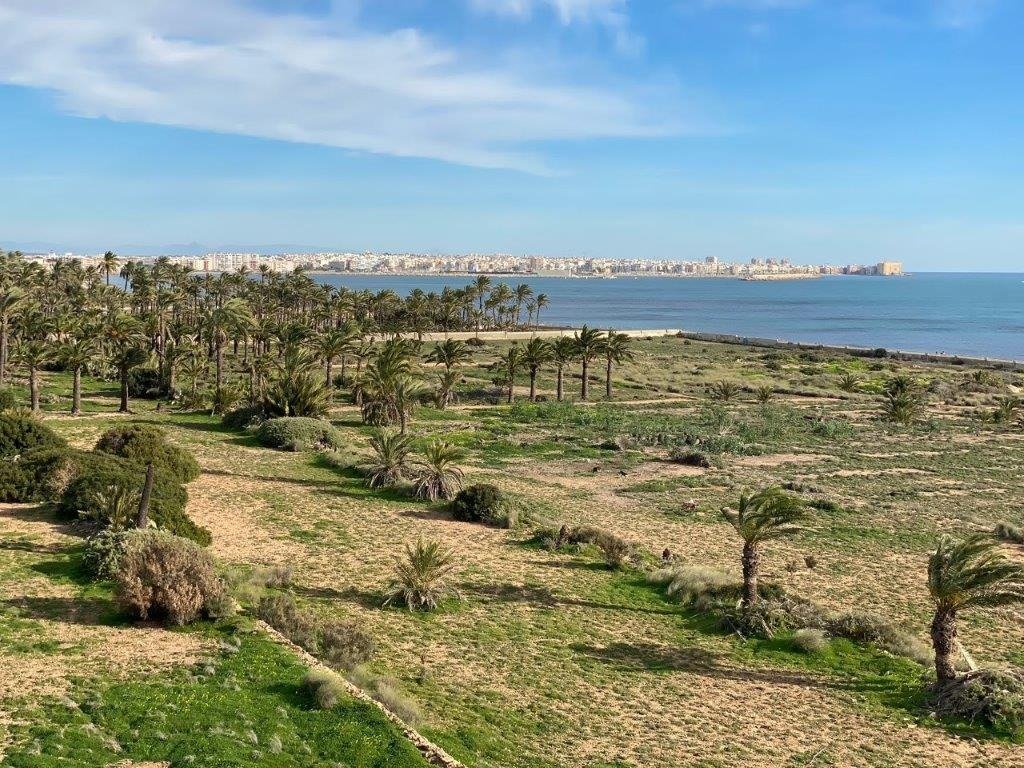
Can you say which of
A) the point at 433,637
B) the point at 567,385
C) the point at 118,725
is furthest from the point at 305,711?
the point at 567,385

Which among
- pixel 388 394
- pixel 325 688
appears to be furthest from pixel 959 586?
pixel 388 394

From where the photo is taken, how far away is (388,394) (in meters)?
40.4

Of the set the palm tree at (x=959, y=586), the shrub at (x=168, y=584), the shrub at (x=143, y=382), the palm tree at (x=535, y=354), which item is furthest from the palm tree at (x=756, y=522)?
the shrub at (x=143, y=382)

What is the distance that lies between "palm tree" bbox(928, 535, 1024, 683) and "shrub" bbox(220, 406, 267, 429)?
98.5 feet

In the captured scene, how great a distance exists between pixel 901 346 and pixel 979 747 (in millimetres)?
120494

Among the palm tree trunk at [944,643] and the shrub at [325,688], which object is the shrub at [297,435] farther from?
the palm tree trunk at [944,643]

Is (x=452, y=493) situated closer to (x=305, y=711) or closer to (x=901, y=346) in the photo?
(x=305, y=711)

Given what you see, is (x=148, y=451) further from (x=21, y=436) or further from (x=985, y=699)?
(x=985, y=699)

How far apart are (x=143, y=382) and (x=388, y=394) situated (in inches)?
700

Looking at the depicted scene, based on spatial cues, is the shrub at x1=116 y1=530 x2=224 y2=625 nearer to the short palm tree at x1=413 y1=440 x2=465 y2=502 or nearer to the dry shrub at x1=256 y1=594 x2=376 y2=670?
the dry shrub at x1=256 y1=594 x2=376 y2=670

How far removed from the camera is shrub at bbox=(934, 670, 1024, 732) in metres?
14.1

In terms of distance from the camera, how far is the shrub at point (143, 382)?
4916 cm

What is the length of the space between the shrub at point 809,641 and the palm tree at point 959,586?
2.11 metres

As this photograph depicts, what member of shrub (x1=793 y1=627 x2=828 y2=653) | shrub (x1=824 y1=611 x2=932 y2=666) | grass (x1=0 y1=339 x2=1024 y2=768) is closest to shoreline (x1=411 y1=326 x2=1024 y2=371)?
grass (x1=0 y1=339 x2=1024 y2=768)
